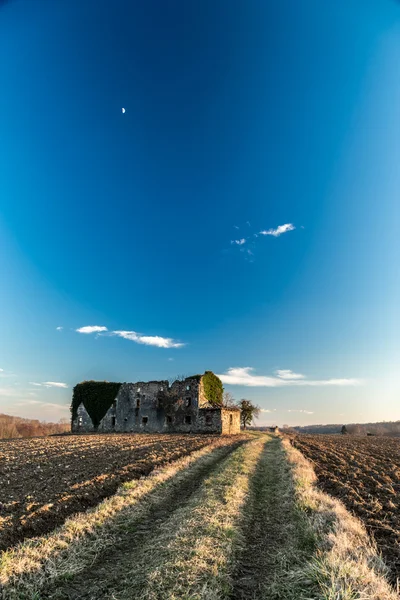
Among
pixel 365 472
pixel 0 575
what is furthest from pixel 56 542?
pixel 365 472

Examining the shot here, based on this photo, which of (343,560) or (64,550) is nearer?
(343,560)

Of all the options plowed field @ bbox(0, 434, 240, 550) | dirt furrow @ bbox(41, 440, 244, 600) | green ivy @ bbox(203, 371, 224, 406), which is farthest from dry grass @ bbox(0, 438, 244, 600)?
green ivy @ bbox(203, 371, 224, 406)

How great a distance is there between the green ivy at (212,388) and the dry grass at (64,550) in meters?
42.2

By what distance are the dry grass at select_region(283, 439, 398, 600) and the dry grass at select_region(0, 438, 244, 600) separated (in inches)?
193

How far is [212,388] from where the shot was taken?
2179 inches

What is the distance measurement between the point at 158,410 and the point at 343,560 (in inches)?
1866

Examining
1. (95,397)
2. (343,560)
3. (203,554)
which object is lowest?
(203,554)

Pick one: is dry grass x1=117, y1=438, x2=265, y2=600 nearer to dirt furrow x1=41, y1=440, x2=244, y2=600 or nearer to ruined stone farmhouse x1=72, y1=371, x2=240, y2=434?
dirt furrow x1=41, y1=440, x2=244, y2=600

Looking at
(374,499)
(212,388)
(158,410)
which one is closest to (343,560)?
(374,499)

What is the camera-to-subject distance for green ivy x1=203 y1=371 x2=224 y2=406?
173 feet

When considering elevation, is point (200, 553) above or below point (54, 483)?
above

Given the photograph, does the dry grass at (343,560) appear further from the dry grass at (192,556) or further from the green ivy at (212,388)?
the green ivy at (212,388)

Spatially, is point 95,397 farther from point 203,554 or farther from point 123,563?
point 203,554

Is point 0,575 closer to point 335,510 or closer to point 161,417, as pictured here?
point 335,510
